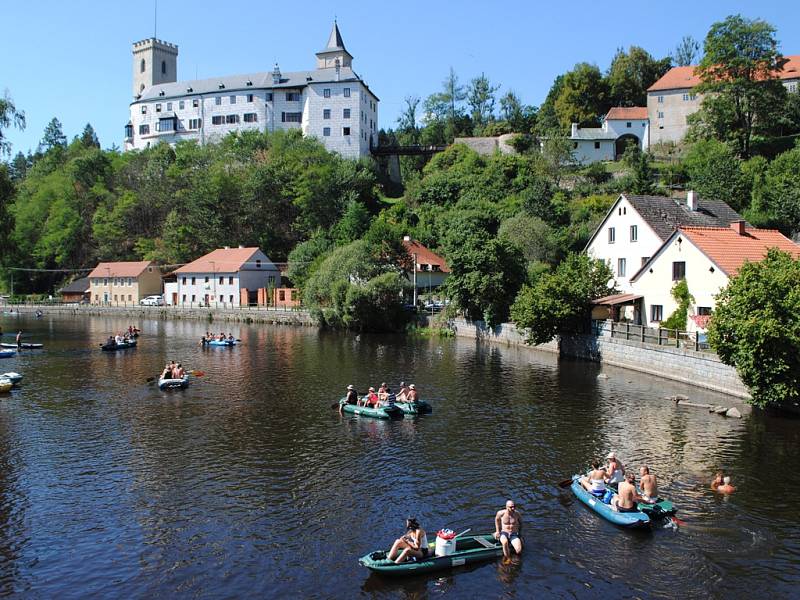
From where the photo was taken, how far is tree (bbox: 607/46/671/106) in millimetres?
117938

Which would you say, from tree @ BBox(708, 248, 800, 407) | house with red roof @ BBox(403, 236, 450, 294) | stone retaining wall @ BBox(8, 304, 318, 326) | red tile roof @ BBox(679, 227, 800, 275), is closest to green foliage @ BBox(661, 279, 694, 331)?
red tile roof @ BBox(679, 227, 800, 275)

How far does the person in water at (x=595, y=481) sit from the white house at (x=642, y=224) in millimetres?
33950

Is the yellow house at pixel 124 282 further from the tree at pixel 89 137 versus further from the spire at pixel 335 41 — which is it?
the tree at pixel 89 137

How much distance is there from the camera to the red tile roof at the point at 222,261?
102312 mm

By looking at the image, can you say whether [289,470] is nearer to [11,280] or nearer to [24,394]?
[24,394]

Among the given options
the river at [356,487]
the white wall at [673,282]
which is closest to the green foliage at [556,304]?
the white wall at [673,282]

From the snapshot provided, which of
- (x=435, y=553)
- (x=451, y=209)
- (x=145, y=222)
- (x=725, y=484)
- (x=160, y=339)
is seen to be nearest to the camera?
(x=435, y=553)

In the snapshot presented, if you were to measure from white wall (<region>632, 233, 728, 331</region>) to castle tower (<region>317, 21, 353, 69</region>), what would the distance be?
94352 mm

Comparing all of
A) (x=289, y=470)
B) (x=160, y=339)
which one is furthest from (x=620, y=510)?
(x=160, y=339)

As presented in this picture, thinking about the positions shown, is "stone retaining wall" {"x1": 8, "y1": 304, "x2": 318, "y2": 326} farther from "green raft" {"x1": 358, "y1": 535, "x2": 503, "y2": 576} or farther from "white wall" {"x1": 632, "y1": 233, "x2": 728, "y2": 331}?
"green raft" {"x1": 358, "y1": 535, "x2": 503, "y2": 576}

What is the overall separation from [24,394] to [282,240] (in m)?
77.2

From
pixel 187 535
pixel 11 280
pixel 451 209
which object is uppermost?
pixel 451 209

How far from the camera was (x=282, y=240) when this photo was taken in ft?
381

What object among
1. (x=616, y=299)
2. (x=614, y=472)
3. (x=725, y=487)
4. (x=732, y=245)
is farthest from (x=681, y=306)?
(x=614, y=472)
